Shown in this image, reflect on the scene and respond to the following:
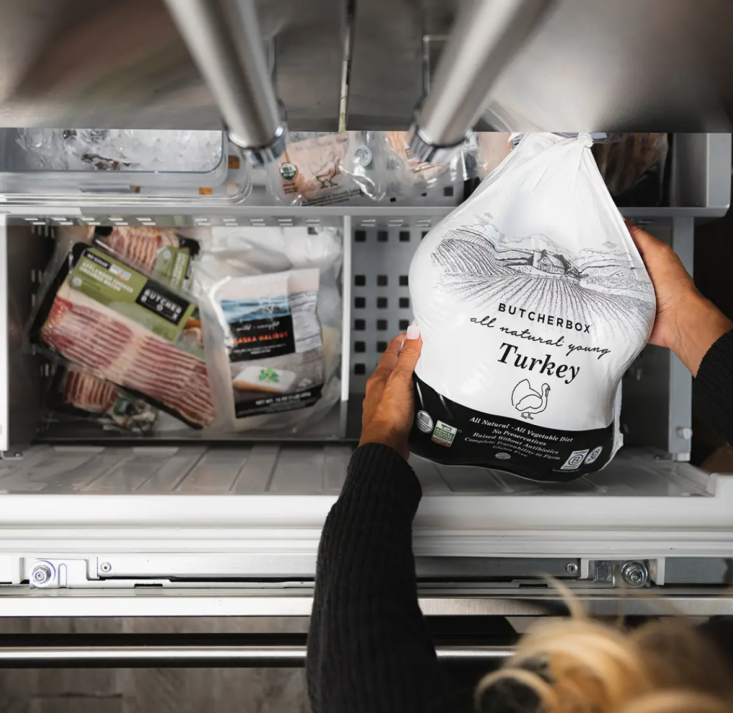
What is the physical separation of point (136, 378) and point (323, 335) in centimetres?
34

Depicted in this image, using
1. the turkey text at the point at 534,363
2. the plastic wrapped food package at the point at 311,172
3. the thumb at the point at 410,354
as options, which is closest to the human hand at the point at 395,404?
the thumb at the point at 410,354

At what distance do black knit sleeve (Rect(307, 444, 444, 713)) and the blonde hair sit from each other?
6 centimetres

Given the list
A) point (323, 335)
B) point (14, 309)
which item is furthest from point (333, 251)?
point (14, 309)

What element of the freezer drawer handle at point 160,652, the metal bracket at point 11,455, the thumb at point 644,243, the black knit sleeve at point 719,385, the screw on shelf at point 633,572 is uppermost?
the thumb at point 644,243

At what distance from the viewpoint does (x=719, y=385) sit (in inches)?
26.3

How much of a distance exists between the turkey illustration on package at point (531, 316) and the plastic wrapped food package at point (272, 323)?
0.35 metres

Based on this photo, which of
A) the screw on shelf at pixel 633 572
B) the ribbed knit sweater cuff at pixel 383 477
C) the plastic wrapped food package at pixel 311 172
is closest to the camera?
the ribbed knit sweater cuff at pixel 383 477

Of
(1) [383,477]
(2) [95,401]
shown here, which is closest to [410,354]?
(1) [383,477]

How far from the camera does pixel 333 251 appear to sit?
3.52 feet

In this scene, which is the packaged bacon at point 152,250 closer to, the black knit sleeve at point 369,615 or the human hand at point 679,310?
the black knit sleeve at point 369,615

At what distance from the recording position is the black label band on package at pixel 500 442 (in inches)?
27.2

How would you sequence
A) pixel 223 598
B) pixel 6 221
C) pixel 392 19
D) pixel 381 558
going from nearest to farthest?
pixel 392 19, pixel 381 558, pixel 223 598, pixel 6 221

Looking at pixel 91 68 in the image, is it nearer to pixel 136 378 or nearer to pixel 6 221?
pixel 6 221

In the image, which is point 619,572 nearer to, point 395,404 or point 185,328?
point 395,404
